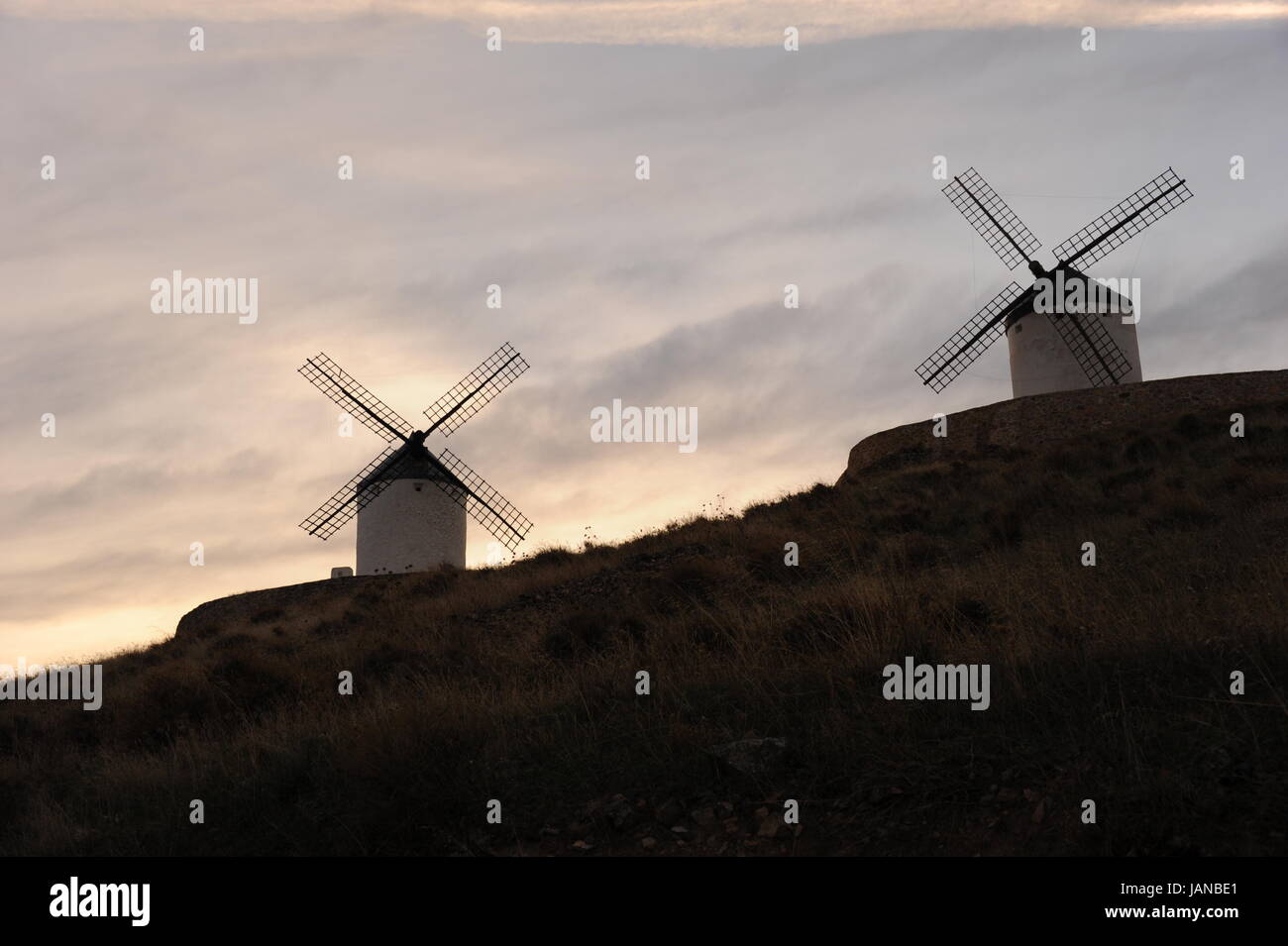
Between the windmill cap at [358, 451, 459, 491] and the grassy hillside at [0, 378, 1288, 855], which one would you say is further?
the windmill cap at [358, 451, 459, 491]

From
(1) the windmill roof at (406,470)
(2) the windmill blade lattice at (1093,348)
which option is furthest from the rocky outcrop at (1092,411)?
(1) the windmill roof at (406,470)

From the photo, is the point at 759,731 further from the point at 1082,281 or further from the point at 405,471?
the point at 1082,281

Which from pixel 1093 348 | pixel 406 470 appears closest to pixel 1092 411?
pixel 1093 348

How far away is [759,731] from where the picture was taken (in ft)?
20.9

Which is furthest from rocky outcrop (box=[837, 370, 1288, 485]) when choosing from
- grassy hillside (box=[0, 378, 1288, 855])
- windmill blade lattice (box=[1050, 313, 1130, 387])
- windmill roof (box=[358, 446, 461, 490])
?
grassy hillside (box=[0, 378, 1288, 855])

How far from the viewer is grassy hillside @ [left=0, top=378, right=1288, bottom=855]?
5145 millimetres

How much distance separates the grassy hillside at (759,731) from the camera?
5.14m

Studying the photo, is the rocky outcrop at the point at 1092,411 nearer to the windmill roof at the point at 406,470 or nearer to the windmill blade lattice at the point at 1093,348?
the windmill blade lattice at the point at 1093,348

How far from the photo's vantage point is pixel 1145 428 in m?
23.3

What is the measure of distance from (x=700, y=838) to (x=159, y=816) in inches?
148

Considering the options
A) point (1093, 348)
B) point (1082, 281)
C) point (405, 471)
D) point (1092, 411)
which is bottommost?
point (1092, 411)

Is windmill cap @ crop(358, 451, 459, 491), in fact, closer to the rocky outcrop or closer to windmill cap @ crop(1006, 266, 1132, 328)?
the rocky outcrop
